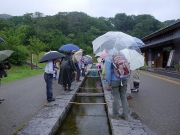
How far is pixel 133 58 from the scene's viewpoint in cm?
571

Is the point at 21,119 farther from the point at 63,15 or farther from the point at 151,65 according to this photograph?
the point at 63,15

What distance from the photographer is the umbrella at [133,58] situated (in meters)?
5.61

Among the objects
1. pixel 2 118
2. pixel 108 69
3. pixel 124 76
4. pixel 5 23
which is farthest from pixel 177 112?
pixel 5 23

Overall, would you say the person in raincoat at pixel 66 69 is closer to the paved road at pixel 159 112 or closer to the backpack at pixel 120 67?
the paved road at pixel 159 112

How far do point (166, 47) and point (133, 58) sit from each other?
641 inches

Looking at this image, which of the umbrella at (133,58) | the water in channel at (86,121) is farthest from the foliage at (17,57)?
the umbrella at (133,58)

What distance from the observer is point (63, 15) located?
87750 millimetres

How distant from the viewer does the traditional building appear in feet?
57.1

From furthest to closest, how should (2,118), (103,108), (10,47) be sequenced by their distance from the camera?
(10,47) → (103,108) → (2,118)

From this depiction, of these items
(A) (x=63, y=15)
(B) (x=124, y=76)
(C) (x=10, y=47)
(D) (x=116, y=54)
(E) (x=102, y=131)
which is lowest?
(E) (x=102, y=131)

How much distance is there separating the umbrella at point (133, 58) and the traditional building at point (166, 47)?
36.2 feet

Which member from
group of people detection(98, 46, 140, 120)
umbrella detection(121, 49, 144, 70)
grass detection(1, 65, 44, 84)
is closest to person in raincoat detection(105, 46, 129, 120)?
group of people detection(98, 46, 140, 120)

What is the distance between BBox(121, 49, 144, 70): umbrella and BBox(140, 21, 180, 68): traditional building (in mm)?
11027

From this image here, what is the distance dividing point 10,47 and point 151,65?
1923 centimetres
